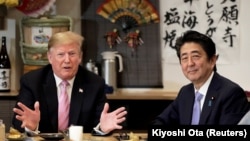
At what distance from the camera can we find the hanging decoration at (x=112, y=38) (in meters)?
3.93

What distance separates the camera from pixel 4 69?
368cm

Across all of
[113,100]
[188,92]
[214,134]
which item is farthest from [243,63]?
[214,134]

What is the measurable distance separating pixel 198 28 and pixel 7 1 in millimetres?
1565

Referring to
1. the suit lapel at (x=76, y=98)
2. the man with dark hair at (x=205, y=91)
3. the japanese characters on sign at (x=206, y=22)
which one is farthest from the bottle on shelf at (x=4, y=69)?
the man with dark hair at (x=205, y=91)

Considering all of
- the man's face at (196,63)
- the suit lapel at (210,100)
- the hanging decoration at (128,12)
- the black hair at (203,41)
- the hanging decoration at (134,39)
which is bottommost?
the suit lapel at (210,100)

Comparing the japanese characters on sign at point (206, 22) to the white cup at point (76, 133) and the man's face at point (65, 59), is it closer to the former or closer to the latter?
the man's face at point (65, 59)

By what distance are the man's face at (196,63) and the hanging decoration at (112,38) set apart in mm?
1538

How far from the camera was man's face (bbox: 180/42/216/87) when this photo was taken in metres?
2.41

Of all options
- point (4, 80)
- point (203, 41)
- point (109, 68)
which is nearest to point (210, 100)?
point (203, 41)

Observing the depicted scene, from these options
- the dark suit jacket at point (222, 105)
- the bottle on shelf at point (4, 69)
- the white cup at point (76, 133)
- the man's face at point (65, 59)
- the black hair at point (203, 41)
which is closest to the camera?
the white cup at point (76, 133)

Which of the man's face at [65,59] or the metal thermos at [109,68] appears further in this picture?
the metal thermos at [109,68]

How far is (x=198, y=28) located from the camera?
390cm

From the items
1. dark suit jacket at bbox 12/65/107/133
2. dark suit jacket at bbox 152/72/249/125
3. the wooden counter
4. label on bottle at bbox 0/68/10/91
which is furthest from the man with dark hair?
label on bottle at bbox 0/68/10/91

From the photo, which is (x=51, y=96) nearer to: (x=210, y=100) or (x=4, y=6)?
(x=210, y=100)
